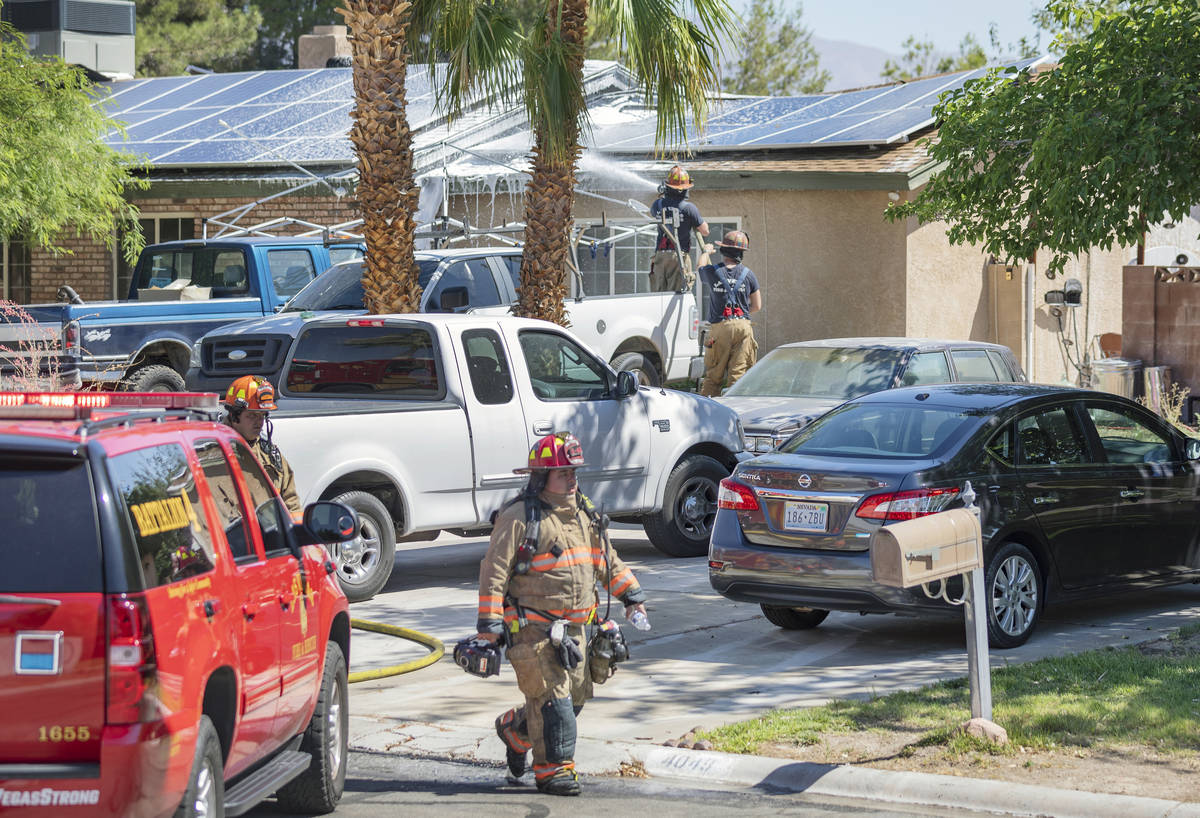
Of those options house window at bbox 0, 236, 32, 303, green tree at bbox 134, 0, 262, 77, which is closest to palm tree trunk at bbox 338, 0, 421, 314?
house window at bbox 0, 236, 32, 303

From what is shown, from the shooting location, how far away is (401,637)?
9.95 meters

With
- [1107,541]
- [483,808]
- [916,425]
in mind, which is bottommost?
[483,808]

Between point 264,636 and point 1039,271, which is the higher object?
A: point 1039,271

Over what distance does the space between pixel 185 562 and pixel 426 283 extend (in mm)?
11770

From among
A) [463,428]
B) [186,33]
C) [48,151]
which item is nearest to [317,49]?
[186,33]

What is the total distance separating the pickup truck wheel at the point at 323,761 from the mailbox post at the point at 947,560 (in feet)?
7.63

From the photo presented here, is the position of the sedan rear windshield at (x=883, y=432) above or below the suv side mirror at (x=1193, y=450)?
above

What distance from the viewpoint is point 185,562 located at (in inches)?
194

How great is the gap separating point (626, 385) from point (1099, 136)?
3.86m

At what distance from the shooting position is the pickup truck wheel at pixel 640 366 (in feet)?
60.1

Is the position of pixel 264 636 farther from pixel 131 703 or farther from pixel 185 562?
pixel 131 703

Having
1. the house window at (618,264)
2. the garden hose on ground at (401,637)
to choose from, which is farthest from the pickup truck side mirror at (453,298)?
the garden hose on ground at (401,637)

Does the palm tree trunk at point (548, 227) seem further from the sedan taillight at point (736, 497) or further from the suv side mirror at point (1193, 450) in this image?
the suv side mirror at point (1193, 450)

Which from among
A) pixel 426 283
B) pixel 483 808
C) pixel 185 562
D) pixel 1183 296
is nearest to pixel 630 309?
pixel 426 283
